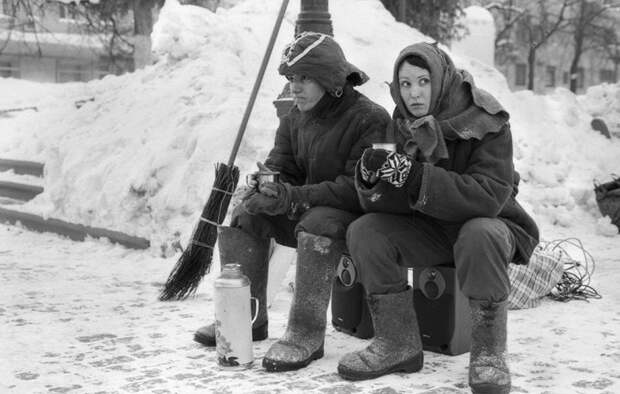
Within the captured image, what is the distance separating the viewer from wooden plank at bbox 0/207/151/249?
6977mm

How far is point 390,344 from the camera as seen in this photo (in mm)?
3699

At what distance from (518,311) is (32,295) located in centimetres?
289

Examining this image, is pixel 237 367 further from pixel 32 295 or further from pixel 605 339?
pixel 32 295

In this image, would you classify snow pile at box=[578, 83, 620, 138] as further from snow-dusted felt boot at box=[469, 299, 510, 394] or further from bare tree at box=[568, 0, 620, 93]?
bare tree at box=[568, 0, 620, 93]

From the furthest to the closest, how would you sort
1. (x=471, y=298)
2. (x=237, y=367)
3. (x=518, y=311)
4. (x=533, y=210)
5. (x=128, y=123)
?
(x=128, y=123) < (x=533, y=210) < (x=518, y=311) < (x=237, y=367) < (x=471, y=298)

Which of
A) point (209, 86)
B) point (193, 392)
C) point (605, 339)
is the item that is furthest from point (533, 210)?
point (193, 392)

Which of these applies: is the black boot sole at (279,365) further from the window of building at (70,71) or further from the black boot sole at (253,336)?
the window of building at (70,71)

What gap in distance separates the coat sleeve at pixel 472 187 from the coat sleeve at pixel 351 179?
1.65ft

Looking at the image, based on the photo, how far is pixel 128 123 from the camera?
8688 millimetres

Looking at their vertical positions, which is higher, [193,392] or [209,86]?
[209,86]

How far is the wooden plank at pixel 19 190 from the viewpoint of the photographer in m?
8.93

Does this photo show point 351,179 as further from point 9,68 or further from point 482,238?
point 9,68

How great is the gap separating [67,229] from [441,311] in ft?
14.9

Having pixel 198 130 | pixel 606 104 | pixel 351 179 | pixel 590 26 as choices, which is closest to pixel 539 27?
pixel 590 26
